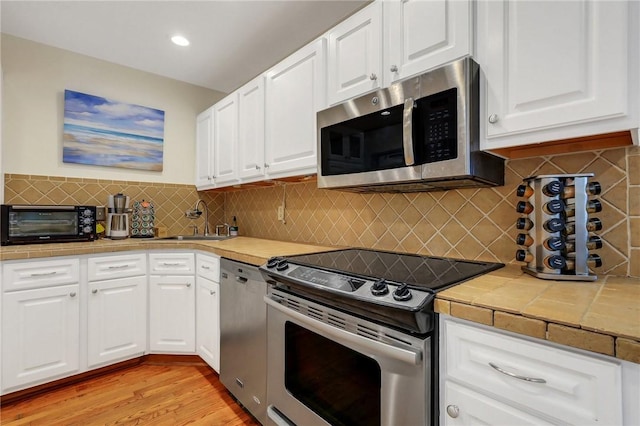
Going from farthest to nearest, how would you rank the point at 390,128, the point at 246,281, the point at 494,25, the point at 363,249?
the point at 363,249
the point at 246,281
the point at 390,128
the point at 494,25

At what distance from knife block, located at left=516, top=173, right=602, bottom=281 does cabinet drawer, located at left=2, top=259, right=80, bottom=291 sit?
8.41 ft

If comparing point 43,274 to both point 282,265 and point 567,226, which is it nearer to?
point 282,265

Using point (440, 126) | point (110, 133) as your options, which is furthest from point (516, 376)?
point (110, 133)

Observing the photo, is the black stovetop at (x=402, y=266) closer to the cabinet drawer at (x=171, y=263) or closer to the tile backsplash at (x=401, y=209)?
the tile backsplash at (x=401, y=209)

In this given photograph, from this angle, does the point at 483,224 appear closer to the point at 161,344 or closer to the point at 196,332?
the point at 196,332

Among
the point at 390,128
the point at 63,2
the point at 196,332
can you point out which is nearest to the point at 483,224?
the point at 390,128

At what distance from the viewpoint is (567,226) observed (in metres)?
1.05

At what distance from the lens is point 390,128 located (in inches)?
54.8

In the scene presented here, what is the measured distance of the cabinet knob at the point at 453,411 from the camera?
86 cm

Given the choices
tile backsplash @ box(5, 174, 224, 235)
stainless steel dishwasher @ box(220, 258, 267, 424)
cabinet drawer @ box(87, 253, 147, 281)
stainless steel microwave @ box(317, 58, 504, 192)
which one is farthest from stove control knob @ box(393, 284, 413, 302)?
tile backsplash @ box(5, 174, 224, 235)

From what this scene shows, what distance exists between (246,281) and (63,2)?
2086mm

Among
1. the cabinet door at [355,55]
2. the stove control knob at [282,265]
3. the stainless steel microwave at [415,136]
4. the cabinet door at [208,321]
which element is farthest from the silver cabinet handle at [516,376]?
the cabinet door at [208,321]

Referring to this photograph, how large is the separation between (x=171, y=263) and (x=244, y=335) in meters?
0.95

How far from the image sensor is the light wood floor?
171cm
